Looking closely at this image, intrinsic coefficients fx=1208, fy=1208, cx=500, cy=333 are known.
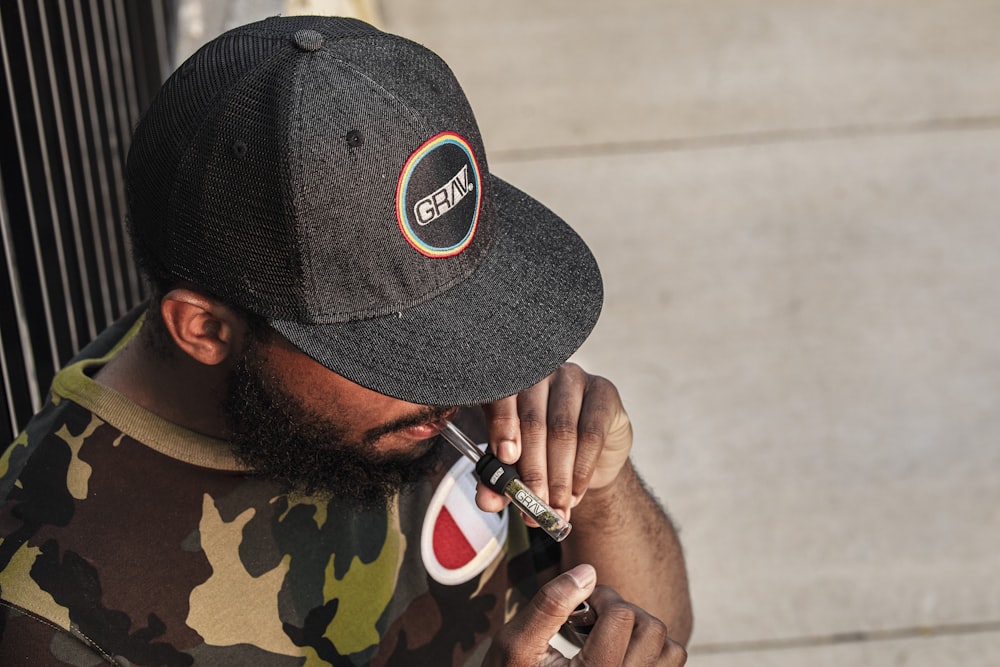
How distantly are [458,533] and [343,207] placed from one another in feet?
2.44

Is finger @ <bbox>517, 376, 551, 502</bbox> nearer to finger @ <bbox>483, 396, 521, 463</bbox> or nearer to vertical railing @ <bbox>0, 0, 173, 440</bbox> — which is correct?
finger @ <bbox>483, 396, 521, 463</bbox>

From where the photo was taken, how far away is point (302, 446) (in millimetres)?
1913

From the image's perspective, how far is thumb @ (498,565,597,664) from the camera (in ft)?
5.73

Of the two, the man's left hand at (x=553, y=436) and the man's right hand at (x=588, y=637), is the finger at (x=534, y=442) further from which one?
the man's right hand at (x=588, y=637)

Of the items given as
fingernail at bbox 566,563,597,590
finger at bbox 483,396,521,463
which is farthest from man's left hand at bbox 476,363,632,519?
fingernail at bbox 566,563,597,590

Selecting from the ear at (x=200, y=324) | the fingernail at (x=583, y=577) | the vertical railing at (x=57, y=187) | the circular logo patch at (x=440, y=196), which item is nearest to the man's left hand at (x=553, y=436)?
the fingernail at (x=583, y=577)

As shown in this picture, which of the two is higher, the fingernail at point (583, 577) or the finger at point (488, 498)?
the fingernail at point (583, 577)

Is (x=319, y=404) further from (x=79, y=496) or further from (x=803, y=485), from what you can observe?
(x=803, y=485)

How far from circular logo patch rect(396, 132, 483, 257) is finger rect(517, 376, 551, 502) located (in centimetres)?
33

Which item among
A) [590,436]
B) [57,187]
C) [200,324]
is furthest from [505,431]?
[57,187]

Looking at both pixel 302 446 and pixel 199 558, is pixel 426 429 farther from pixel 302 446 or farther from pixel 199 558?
pixel 199 558

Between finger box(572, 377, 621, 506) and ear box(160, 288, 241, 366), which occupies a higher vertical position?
ear box(160, 288, 241, 366)

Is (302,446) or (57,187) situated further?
(57,187)

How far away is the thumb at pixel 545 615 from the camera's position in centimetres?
175
